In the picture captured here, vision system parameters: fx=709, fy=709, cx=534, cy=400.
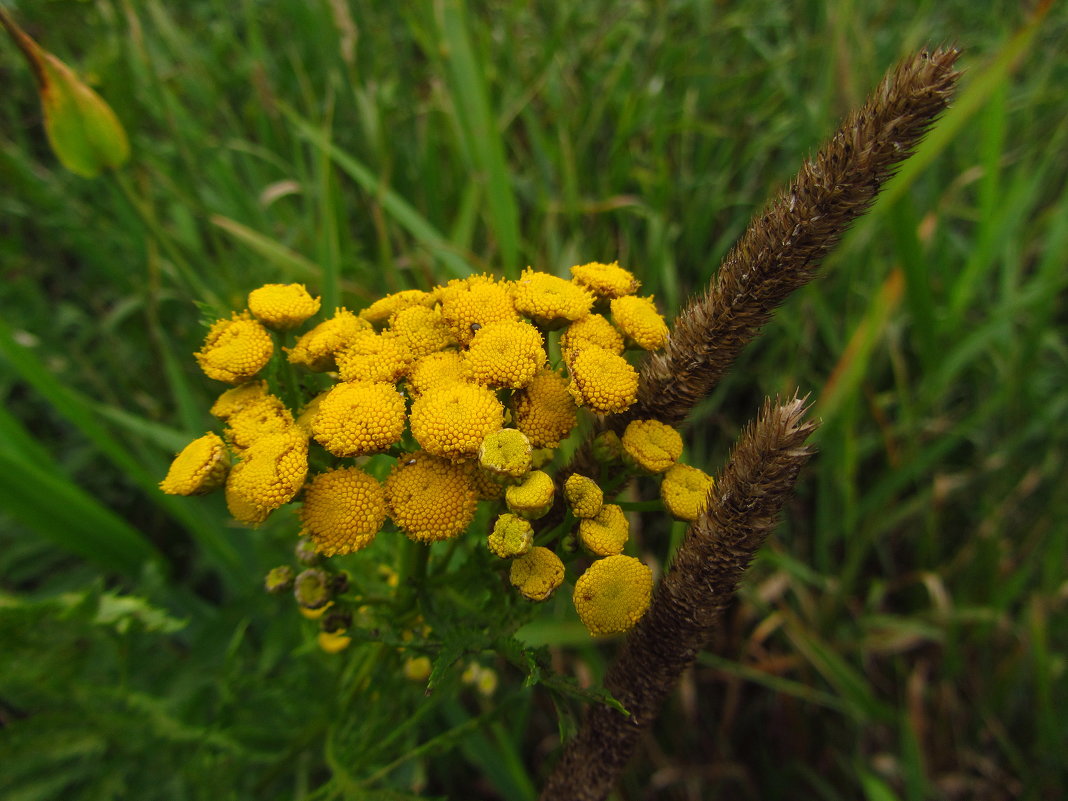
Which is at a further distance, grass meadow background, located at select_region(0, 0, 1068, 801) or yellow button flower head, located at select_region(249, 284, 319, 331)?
grass meadow background, located at select_region(0, 0, 1068, 801)

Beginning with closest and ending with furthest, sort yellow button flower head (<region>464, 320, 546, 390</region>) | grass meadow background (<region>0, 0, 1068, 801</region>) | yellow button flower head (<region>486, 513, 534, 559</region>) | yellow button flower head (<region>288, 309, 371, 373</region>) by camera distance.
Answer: yellow button flower head (<region>486, 513, 534, 559</region>)
yellow button flower head (<region>464, 320, 546, 390</region>)
yellow button flower head (<region>288, 309, 371, 373</region>)
grass meadow background (<region>0, 0, 1068, 801</region>)

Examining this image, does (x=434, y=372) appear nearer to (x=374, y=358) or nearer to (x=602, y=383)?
(x=374, y=358)

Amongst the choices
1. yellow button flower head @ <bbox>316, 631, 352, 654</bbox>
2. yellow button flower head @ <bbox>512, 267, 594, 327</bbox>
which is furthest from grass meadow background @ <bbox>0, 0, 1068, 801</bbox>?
yellow button flower head @ <bbox>512, 267, 594, 327</bbox>

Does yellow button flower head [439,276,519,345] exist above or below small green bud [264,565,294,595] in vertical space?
above

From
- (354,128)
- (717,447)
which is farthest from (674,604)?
(354,128)

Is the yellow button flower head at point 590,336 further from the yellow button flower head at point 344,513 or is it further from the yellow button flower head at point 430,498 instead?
the yellow button flower head at point 344,513

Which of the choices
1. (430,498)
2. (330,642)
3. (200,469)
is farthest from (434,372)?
(330,642)

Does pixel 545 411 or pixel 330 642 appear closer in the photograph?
pixel 545 411

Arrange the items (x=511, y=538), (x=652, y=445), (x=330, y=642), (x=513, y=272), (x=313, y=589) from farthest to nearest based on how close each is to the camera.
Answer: (x=513, y=272) < (x=330, y=642) < (x=313, y=589) < (x=652, y=445) < (x=511, y=538)

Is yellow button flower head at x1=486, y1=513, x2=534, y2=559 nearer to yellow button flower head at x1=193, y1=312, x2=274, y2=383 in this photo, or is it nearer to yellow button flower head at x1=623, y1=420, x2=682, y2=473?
yellow button flower head at x1=623, y1=420, x2=682, y2=473

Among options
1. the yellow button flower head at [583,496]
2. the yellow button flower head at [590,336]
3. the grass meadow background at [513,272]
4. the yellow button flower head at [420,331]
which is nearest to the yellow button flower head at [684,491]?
the yellow button flower head at [583,496]
